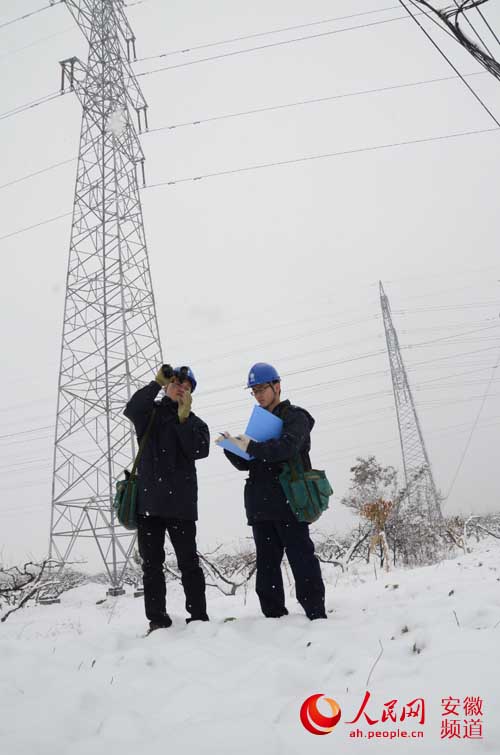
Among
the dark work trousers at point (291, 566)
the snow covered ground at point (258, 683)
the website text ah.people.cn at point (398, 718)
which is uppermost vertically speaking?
the dark work trousers at point (291, 566)

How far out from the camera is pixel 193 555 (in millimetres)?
3273

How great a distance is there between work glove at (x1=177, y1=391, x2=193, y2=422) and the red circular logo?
78.6 inches

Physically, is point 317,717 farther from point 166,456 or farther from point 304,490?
point 166,456

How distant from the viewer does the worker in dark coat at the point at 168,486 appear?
3.18 m

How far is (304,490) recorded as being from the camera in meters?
3.03

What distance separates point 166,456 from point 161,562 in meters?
0.76

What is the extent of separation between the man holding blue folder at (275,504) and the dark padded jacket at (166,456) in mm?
302

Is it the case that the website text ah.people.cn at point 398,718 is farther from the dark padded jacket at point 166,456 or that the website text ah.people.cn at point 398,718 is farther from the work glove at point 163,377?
the work glove at point 163,377

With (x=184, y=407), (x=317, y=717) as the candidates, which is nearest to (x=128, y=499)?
(x=184, y=407)

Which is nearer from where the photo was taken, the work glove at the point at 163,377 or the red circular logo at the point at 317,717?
the red circular logo at the point at 317,717

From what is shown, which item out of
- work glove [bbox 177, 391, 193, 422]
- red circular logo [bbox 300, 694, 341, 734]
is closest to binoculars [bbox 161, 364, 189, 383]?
work glove [bbox 177, 391, 193, 422]

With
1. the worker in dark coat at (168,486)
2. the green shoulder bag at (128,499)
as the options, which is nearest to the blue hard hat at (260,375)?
the worker in dark coat at (168,486)

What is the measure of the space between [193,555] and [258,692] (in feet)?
4.87

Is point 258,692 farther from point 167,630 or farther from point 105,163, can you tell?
point 105,163
